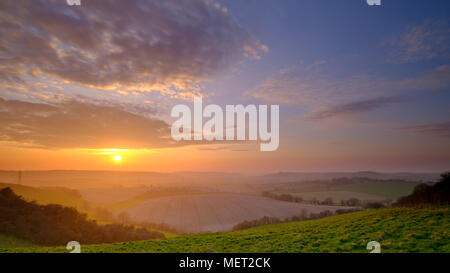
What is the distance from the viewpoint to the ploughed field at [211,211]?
1982 inches

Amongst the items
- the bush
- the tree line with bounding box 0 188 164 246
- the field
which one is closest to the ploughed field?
the field

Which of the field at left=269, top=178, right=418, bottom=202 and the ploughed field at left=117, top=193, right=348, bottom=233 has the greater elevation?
the field at left=269, top=178, right=418, bottom=202

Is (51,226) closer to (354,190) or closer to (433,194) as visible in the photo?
(433,194)

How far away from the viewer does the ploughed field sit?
165ft

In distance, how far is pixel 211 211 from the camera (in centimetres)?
5803

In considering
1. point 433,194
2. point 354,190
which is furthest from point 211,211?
point 354,190

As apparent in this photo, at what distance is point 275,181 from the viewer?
325 feet

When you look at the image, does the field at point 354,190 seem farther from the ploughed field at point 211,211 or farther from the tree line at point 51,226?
the tree line at point 51,226

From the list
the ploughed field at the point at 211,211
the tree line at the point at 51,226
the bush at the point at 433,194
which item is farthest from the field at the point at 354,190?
the tree line at the point at 51,226

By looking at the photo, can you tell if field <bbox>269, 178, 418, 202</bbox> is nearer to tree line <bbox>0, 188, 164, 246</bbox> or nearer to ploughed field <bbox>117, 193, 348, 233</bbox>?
ploughed field <bbox>117, 193, 348, 233</bbox>
